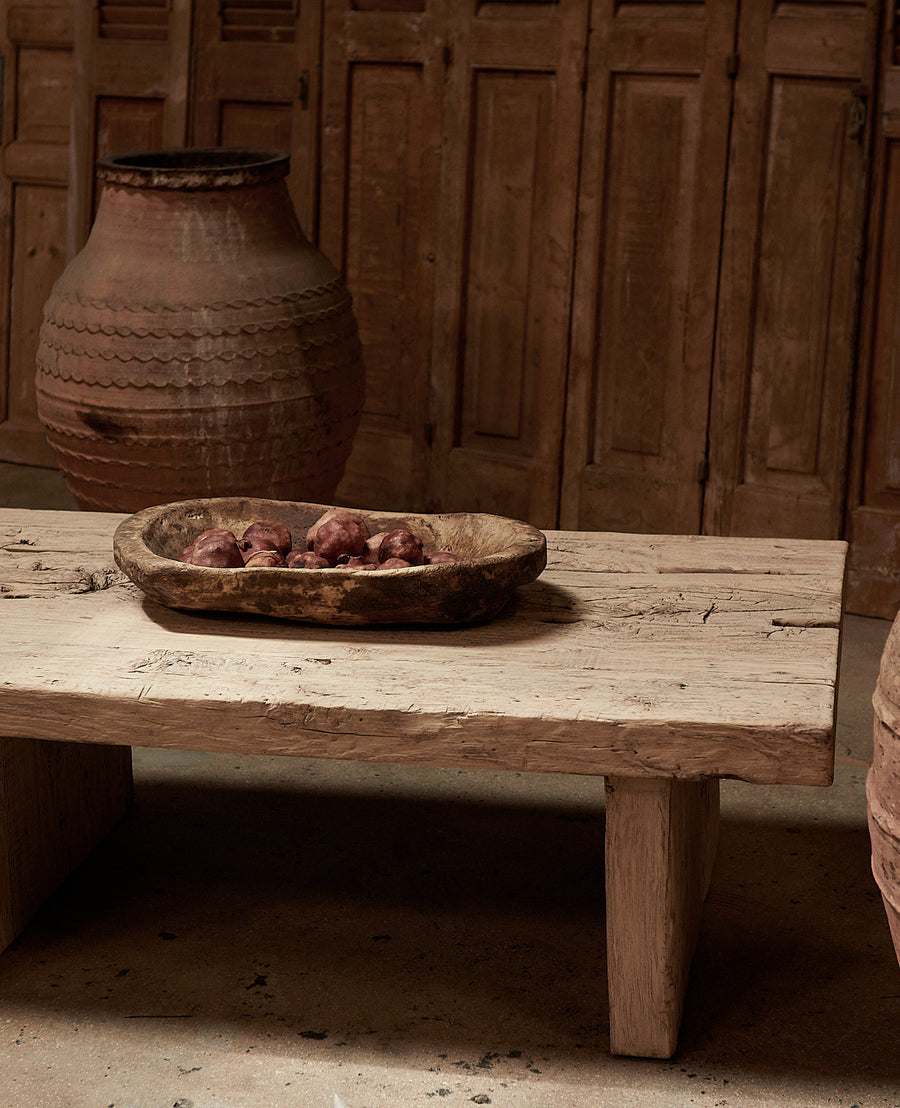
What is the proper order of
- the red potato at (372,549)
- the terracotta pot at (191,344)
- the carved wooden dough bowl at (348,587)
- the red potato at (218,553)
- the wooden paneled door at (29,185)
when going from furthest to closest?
the wooden paneled door at (29,185), the terracotta pot at (191,344), the red potato at (372,549), the red potato at (218,553), the carved wooden dough bowl at (348,587)

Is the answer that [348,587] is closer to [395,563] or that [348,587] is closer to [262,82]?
[395,563]

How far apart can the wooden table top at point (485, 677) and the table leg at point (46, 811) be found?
0.26 metres

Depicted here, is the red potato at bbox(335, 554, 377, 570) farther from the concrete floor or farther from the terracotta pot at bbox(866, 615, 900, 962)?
the terracotta pot at bbox(866, 615, 900, 962)

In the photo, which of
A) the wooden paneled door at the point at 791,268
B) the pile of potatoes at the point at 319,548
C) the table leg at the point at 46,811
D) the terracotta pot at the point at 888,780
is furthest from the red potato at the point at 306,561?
the wooden paneled door at the point at 791,268

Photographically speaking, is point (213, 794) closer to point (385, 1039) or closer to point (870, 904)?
point (385, 1039)

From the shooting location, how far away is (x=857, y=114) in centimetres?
346

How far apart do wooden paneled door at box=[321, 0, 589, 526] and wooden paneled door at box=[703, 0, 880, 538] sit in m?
0.44

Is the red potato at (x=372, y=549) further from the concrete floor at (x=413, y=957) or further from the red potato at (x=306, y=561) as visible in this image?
the concrete floor at (x=413, y=957)

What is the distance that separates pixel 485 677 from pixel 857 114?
214 cm

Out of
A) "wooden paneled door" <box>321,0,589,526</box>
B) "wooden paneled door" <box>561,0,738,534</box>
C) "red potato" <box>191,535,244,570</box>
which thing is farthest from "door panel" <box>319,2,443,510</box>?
"red potato" <box>191,535,244,570</box>

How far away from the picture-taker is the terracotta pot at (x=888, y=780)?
1.60m

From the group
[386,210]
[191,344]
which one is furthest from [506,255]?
[191,344]

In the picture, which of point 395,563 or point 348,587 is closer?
point 348,587

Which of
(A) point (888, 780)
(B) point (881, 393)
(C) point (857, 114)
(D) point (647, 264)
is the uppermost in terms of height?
(C) point (857, 114)
